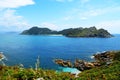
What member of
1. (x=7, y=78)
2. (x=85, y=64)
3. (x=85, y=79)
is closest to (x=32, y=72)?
(x=7, y=78)

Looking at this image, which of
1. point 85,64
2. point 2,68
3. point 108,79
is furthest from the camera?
point 85,64

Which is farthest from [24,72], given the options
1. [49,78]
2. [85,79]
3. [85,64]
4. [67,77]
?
[85,64]

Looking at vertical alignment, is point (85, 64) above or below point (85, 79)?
below

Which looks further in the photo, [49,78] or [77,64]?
[77,64]

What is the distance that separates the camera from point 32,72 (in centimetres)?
1920

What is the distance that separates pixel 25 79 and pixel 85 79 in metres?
4.60

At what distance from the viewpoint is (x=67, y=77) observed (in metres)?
19.8

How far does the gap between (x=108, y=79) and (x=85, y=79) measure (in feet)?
5.73

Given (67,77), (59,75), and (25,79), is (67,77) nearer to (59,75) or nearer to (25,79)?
(59,75)

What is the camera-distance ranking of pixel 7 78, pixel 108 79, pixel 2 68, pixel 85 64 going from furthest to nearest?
pixel 85 64 < pixel 2 68 < pixel 108 79 < pixel 7 78

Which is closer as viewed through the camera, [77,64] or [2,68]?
[2,68]

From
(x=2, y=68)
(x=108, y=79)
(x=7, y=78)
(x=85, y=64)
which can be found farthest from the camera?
(x=85, y=64)

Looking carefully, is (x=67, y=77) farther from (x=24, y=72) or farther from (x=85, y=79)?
(x=24, y=72)

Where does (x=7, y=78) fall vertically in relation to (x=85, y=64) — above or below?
above
